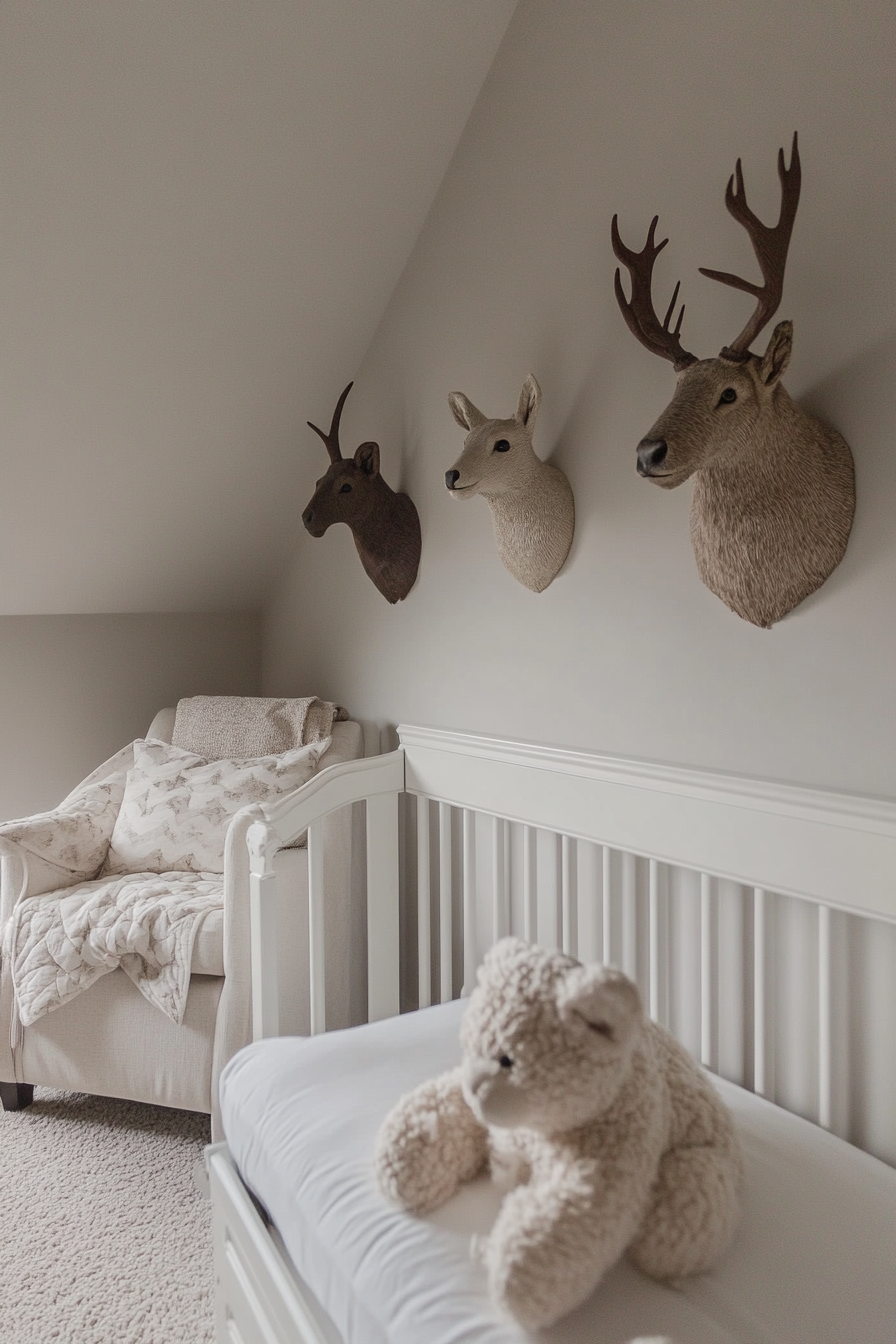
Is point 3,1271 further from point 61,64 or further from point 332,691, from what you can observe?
point 61,64

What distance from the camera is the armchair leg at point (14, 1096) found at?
7.10 ft

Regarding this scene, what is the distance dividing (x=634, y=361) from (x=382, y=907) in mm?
1250

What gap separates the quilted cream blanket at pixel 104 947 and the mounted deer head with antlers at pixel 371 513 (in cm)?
93

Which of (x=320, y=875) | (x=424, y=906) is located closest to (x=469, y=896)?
(x=424, y=906)

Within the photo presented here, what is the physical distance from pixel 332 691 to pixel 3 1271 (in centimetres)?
157

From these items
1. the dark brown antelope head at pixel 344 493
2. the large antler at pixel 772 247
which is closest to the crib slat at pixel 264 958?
the dark brown antelope head at pixel 344 493

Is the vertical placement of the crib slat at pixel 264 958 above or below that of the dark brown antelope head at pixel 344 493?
below

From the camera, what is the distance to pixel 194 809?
237cm

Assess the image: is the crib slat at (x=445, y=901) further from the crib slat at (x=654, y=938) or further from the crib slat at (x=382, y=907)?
the crib slat at (x=654, y=938)

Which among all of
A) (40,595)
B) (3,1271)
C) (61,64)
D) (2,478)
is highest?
(61,64)

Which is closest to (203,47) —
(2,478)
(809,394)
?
(2,478)

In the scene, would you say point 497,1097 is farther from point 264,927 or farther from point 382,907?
point 382,907

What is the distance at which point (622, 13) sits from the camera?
5.17 ft

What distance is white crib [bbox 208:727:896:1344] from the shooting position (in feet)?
2.79
